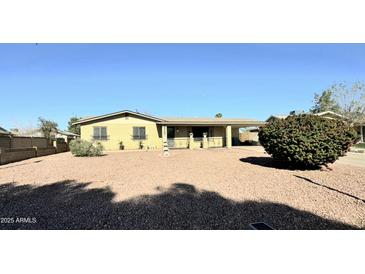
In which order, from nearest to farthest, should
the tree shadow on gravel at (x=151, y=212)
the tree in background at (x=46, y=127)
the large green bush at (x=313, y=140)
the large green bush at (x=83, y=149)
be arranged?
the tree shadow on gravel at (x=151, y=212)
the large green bush at (x=313, y=140)
the large green bush at (x=83, y=149)
the tree in background at (x=46, y=127)

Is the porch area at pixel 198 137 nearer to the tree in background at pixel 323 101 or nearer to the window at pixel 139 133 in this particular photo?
the window at pixel 139 133

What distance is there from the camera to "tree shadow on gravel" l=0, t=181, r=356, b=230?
3.70 meters

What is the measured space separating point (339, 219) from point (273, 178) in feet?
11.0

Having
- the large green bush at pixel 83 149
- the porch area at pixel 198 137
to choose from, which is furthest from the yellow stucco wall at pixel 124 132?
the large green bush at pixel 83 149

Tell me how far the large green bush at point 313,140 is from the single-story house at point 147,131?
13.5 meters

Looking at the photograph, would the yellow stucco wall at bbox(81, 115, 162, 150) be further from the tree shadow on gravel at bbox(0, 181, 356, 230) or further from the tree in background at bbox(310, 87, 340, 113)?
the tree in background at bbox(310, 87, 340, 113)

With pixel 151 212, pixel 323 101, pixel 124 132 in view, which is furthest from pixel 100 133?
pixel 323 101

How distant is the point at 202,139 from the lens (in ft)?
79.8

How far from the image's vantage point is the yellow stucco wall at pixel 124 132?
21586mm

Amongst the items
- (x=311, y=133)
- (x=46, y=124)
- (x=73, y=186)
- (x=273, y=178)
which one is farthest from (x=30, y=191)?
(x=46, y=124)

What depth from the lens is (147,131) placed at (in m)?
22.8
